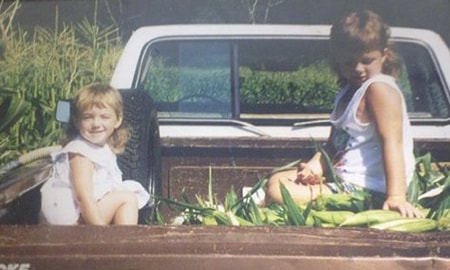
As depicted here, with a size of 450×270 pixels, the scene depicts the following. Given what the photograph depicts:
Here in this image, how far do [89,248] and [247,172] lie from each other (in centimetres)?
64

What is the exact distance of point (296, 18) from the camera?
2701mm

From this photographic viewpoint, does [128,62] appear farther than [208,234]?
Yes

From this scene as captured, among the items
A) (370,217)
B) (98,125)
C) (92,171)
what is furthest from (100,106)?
(370,217)

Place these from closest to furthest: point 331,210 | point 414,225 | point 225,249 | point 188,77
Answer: point 225,249 < point 414,225 < point 331,210 < point 188,77

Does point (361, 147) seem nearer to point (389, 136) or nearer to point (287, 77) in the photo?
point (389, 136)

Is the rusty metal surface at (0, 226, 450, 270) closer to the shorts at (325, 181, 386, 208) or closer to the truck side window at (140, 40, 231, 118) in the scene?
the shorts at (325, 181, 386, 208)

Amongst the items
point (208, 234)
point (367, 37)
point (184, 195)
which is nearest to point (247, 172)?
point (184, 195)

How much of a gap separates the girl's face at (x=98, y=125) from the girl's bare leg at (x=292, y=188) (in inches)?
21.3

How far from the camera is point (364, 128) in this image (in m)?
2.58

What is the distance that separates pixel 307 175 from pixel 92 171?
0.70m

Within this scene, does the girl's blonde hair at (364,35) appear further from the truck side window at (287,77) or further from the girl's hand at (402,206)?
the girl's hand at (402,206)

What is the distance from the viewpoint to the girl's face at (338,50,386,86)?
8.55 feet

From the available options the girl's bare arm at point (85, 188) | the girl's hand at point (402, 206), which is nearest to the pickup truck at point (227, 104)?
the girl's bare arm at point (85, 188)

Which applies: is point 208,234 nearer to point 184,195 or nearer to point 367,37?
point 184,195
